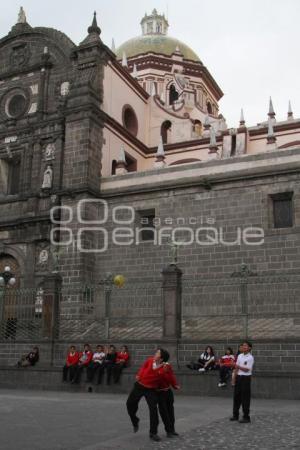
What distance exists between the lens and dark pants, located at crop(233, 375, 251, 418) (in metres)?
9.12

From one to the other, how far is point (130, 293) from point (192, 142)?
1066 centimetres

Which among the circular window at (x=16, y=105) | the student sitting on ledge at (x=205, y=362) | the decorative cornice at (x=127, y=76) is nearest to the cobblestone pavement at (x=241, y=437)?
the student sitting on ledge at (x=205, y=362)

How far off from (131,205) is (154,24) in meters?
27.8

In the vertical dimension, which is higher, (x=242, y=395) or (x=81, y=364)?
(x=81, y=364)

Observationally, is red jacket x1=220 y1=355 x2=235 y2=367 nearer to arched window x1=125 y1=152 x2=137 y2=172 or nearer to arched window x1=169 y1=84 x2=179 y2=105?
arched window x1=125 y1=152 x2=137 y2=172

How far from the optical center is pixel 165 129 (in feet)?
103

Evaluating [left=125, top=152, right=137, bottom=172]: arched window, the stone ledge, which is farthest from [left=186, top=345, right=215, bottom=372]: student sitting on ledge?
[left=125, top=152, right=137, bottom=172]: arched window

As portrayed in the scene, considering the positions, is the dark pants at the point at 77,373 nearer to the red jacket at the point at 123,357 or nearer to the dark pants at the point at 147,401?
the red jacket at the point at 123,357

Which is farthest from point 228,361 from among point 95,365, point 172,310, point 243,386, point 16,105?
point 16,105

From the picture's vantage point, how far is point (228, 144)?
88.4 feet

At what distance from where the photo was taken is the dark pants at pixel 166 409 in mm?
7868

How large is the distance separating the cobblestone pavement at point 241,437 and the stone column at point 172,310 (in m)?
6.39

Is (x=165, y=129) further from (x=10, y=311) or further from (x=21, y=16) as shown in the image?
(x=10, y=311)

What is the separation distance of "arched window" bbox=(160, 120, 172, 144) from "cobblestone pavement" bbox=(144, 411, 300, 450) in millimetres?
23313
